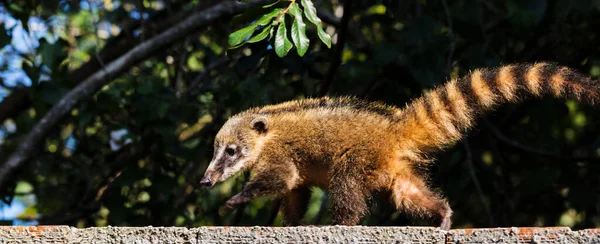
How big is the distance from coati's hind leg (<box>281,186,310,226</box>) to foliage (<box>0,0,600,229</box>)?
1384 millimetres

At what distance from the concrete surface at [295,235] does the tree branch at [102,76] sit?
3.89 m

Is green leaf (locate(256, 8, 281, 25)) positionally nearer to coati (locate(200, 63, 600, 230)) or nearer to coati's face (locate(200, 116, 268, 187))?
coati (locate(200, 63, 600, 230))

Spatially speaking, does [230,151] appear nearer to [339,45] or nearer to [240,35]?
[240,35]

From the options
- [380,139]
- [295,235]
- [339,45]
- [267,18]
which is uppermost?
[339,45]

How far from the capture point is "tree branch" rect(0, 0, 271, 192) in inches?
278

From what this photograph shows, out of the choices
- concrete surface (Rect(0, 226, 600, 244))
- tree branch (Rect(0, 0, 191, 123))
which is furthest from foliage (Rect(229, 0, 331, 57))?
tree branch (Rect(0, 0, 191, 123))

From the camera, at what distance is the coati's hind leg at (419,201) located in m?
4.38

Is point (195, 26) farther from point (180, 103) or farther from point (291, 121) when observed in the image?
point (291, 121)

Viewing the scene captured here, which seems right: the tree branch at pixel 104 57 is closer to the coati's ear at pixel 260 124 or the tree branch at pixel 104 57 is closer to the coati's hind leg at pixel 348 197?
the coati's ear at pixel 260 124

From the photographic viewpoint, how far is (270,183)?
15.8 feet

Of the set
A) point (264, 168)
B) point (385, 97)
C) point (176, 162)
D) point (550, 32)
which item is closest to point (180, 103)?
point (176, 162)

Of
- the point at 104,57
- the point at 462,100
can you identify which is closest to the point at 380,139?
the point at 462,100

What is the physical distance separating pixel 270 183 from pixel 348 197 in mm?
546

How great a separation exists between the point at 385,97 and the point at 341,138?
2084mm
